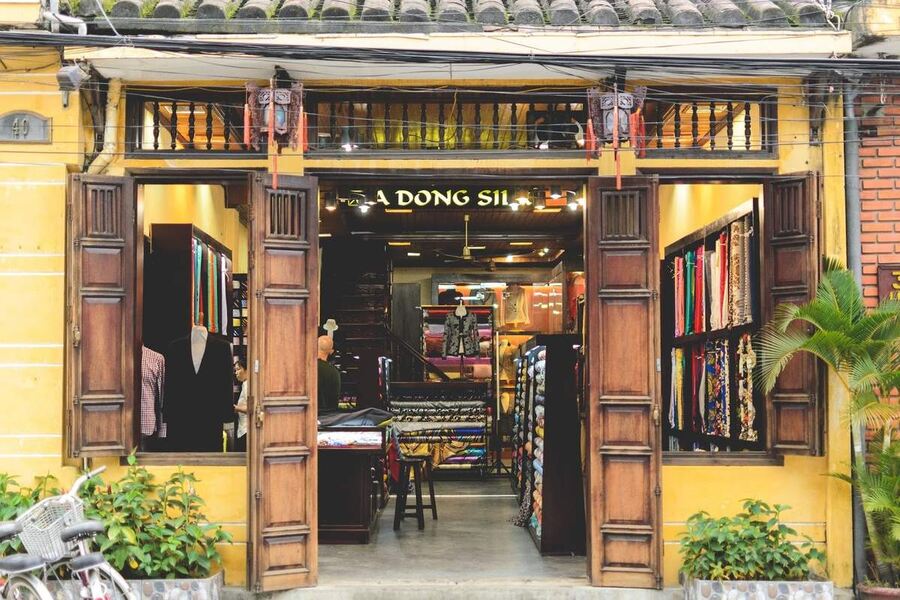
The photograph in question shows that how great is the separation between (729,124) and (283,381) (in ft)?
15.2

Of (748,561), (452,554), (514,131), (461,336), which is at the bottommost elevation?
(452,554)

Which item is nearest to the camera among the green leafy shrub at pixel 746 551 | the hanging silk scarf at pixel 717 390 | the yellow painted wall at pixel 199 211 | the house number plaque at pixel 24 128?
the green leafy shrub at pixel 746 551

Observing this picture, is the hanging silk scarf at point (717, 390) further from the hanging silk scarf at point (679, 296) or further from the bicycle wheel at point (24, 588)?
the bicycle wheel at point (24, 588)

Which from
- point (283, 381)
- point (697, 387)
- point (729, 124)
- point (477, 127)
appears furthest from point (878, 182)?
point (283, 381)

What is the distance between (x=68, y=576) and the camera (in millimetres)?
9625

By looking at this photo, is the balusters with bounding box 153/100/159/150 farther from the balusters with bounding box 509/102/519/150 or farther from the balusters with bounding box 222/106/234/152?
the balusters with bounding box 509/102/519/150

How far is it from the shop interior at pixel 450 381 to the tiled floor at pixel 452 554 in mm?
41

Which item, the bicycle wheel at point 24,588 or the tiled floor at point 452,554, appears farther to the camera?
the tiled floor at point 452,554

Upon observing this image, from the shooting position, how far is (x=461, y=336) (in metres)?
19.2

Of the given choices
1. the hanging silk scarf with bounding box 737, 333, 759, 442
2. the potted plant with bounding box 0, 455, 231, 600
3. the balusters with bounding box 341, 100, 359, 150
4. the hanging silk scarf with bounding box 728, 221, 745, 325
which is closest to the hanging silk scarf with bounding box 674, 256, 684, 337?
the hanging silk scarf with bounding box 728, 221, 745, 325

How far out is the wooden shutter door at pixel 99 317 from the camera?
31.4 ft

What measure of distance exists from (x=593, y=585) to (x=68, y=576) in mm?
4453

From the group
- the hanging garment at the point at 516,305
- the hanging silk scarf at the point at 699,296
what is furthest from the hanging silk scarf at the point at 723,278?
the hanging garment at the point at 516,305

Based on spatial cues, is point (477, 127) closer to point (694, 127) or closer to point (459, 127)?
point (459, 127)
